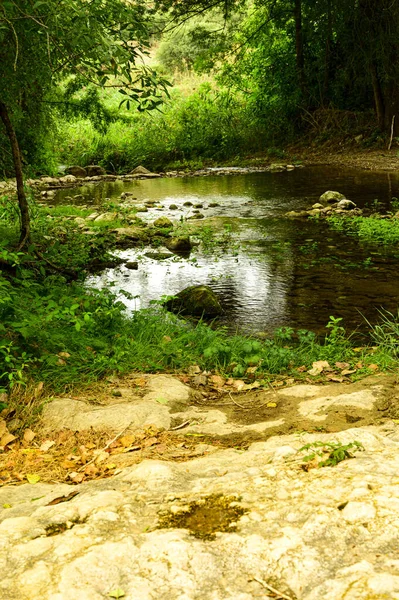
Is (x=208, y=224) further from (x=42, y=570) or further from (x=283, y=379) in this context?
(x=42, y=570)

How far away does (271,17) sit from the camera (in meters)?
21.2

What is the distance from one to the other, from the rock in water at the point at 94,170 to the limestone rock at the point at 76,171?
31 centimetres

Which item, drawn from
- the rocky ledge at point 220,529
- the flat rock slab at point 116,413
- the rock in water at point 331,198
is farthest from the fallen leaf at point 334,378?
the rock in water at point 331,198

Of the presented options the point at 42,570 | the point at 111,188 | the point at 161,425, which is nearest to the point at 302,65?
the point at 111,188

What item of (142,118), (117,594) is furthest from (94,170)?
(117,594)

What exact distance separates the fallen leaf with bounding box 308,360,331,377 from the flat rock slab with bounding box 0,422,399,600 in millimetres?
2152

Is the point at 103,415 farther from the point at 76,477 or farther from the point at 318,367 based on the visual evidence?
the point at 318,367

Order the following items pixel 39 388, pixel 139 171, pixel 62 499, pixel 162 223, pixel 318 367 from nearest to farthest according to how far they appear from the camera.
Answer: pixel 62 499 < pixel 39 388 < pixel 318 367 < pixel 162 223 < pixel 139 171

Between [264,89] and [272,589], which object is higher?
[264,89]

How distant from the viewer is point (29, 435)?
326 cm

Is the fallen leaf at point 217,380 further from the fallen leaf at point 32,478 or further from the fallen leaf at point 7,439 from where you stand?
the fallen leaf at point 32,478

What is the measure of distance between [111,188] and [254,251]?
946 cm

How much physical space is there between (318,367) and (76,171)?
17.5 m

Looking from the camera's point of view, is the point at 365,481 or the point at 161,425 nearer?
the point at 365,481
